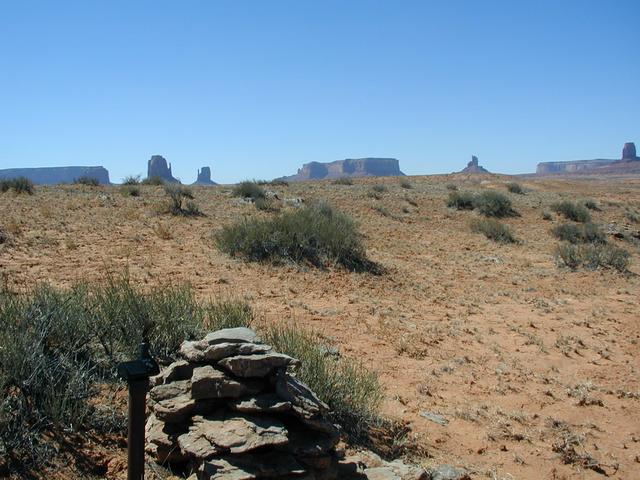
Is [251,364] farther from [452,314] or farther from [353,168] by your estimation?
[353,168]

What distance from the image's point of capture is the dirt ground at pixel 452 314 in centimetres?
515

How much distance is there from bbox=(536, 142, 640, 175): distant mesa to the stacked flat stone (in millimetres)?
133984

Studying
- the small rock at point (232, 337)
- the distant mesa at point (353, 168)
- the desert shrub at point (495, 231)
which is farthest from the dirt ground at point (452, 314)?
the distant mesa at point (353, 168)

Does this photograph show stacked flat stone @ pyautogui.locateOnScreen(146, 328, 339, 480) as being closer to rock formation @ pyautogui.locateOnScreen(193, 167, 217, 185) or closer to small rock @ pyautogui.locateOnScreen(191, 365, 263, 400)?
small rock @ pyautogui.locateOnScreen(191, 365, 263, 400)

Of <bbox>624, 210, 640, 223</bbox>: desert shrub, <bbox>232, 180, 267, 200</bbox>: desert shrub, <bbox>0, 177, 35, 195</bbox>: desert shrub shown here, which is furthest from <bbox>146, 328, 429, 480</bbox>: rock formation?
<bbox>624, 210, 640, 223</bbox>: desert shrub

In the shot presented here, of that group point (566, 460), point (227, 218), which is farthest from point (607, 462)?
point (227, 218)

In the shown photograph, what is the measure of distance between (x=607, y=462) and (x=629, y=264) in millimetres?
10476

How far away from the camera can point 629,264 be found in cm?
1370

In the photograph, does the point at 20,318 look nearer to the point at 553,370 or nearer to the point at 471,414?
the point at 471,414

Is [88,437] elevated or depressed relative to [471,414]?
elevated

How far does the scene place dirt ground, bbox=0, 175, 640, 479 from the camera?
16.9 feet

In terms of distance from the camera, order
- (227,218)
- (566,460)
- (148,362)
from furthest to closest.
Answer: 1. (227,218)
2. (566,460)
3. (148,362)

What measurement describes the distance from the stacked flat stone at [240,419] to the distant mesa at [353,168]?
155744 millimetres

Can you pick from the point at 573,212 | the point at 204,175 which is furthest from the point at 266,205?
the point at 204,175
